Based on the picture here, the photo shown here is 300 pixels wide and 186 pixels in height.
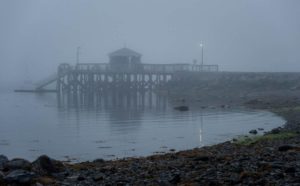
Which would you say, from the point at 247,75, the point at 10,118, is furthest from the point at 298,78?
the point at 10,118

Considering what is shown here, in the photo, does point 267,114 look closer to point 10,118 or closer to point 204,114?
point 204,114

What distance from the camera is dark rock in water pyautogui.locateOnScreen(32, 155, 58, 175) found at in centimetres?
1148

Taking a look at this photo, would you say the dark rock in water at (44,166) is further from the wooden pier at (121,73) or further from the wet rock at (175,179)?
the wooden pier at (121,73)

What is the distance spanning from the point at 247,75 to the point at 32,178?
56271 mm

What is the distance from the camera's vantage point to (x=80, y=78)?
77312 millimetres

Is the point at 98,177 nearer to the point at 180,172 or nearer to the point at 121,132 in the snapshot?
the point at 180,172

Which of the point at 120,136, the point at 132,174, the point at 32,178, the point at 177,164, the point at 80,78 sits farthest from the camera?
the point at 80,78

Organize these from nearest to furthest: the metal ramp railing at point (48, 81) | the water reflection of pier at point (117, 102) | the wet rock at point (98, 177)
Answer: the wet rock at point (98, 177), the water reflection of pier at point (117, 102), the metal ramp railing at point (48, 81)

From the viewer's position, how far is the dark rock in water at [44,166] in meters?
11.5

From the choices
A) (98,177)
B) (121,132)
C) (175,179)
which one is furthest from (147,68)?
(175,179)

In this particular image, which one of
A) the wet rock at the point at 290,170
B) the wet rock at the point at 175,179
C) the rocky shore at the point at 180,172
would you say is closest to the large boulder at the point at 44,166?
the rocky shore at the point at 180,172

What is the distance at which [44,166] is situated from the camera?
11.8 metres

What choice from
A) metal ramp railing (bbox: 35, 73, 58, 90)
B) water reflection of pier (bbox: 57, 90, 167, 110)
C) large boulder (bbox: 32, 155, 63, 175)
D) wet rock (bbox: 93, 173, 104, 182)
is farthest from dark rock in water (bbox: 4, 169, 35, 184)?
metal ramp railing (bbox: 35, 73, 58, 90)

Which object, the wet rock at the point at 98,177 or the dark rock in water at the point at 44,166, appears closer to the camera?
the wet rock at the point at 98,177
